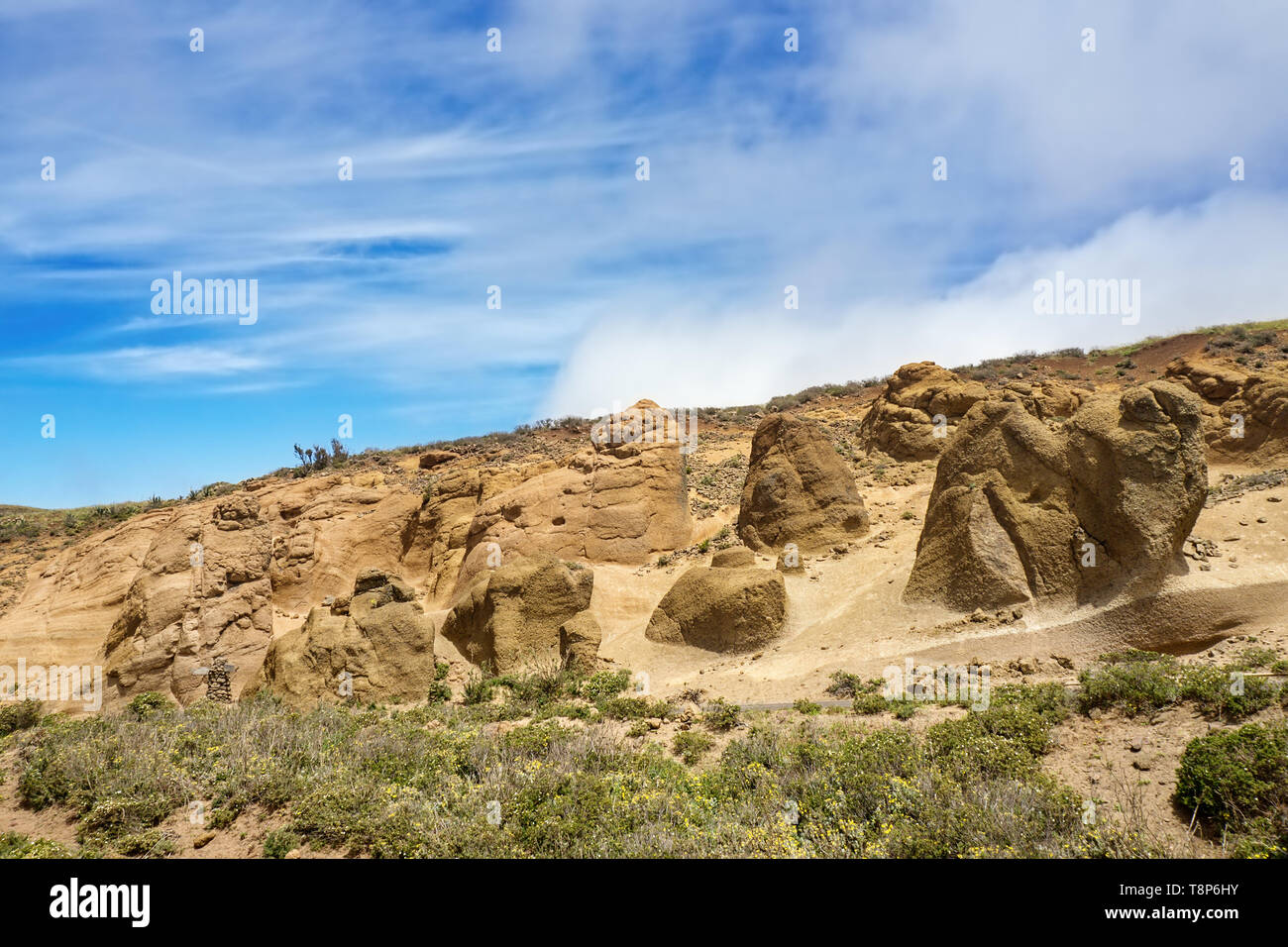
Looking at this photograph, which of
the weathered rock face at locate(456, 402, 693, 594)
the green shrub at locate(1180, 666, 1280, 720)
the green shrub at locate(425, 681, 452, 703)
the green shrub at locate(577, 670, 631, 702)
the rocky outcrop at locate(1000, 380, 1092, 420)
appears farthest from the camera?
the rocky outcrop at locate(1000, 380, 1092, 420)

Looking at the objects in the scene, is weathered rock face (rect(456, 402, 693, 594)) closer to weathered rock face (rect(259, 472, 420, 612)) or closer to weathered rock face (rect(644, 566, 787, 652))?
weathered rock face (rect(259, 472, 420, 612))

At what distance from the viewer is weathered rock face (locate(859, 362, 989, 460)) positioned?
23.5 m

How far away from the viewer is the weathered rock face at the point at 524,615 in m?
14.4

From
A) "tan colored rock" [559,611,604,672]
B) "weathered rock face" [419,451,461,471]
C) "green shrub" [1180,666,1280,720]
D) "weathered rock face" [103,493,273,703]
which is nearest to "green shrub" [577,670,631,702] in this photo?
"tan colored rock" [559,611,604,672]

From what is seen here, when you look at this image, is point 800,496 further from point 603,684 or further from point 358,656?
point 358,656

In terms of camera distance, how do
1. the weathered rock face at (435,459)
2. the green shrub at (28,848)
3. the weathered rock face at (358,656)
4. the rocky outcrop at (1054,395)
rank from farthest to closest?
the weathered rock face at (435,459) → the rocky outcrop at (1054,395) → the weathered rock face at (358,656) → the green shrub at (28,848)

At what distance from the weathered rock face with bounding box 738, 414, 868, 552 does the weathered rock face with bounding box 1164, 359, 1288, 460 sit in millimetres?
9634

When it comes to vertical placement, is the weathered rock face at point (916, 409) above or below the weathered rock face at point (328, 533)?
above

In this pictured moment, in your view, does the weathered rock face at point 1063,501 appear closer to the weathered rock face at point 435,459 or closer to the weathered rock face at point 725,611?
the weathered rock face at point 725,611

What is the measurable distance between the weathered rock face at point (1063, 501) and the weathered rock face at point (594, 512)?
27.4ft

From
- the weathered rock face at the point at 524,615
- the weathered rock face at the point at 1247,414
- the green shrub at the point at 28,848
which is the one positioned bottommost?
the green shrub at the point at 28,848

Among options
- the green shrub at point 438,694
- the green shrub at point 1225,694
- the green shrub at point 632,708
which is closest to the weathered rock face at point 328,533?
the green shrub at point 438,694
